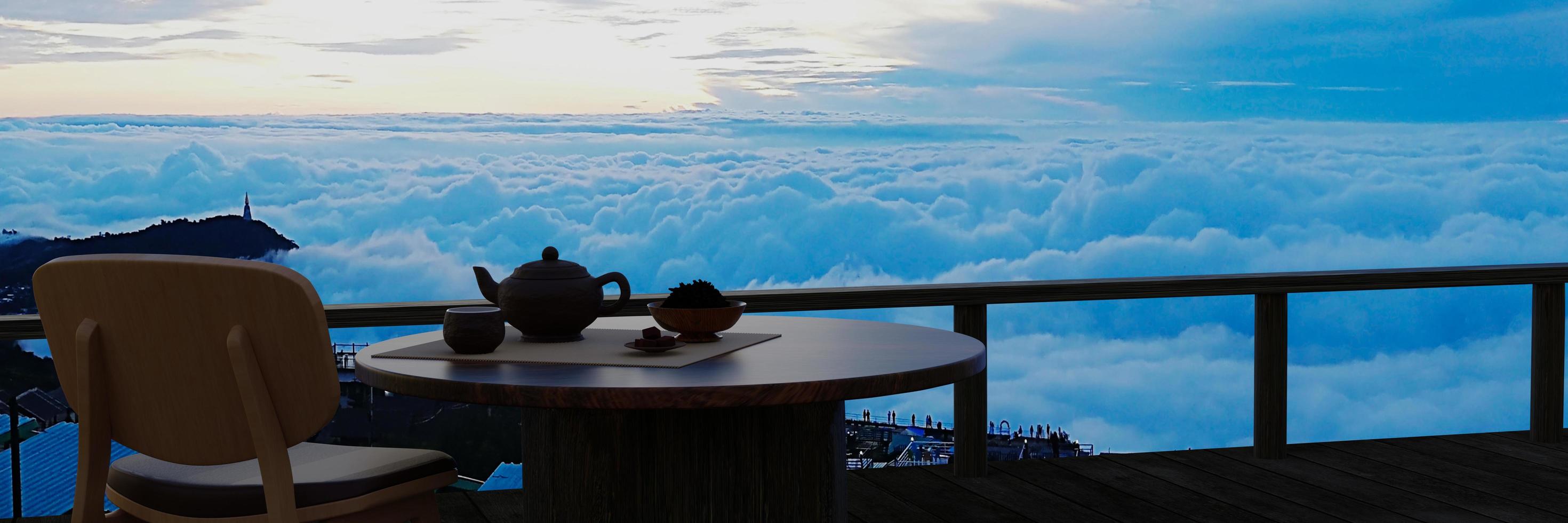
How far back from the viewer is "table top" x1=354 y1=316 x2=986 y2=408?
1.48m

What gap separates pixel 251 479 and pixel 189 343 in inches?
10.9

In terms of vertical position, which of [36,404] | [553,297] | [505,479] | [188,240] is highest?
[553,297]

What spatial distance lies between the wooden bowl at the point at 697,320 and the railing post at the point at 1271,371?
247cm

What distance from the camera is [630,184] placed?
24.4ft

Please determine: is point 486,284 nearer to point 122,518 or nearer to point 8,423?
point 122,518

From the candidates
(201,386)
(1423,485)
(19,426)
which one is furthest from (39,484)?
(1423,485)

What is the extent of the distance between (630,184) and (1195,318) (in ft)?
14.1

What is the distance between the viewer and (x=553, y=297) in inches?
75.7

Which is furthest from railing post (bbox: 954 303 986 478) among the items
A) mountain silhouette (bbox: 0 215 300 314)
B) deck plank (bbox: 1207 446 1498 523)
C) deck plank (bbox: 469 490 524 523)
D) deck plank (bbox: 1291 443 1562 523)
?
mountain silhouette (bbox: 0 215 300 314)

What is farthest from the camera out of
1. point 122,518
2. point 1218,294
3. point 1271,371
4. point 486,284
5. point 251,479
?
point 1271,371

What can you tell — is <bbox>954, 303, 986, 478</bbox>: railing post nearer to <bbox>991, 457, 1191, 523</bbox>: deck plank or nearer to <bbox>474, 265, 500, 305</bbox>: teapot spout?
<bbox>991, 457, 1191, 523</bbox>: deck plank

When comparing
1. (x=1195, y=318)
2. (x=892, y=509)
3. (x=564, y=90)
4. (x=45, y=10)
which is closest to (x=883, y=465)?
(x=892, y=509)

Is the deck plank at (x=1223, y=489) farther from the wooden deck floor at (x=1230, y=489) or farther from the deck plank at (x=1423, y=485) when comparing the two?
the deck plank at (x=1423, y=485)

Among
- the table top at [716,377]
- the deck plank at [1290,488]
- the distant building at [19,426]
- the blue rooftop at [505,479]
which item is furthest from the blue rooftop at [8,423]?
the deck plank at [1290,488]
